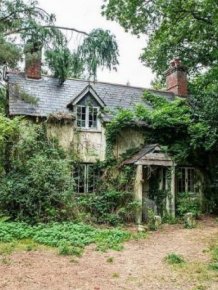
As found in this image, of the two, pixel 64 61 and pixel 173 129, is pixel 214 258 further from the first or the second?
pixel 173 129

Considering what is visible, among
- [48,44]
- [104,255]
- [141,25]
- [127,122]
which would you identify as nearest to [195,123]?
[127,122]

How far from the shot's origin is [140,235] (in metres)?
14.3

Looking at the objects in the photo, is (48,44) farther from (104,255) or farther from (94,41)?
(104,255)

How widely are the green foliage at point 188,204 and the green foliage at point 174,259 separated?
6983 mm

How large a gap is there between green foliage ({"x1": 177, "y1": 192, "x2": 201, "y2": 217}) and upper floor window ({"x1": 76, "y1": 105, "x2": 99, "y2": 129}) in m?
5.53

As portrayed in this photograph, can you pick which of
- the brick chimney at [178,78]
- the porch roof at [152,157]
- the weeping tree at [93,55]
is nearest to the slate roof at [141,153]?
the porch roof at [152,157]

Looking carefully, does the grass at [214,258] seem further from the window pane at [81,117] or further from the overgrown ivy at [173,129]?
the window pane at [81,117]

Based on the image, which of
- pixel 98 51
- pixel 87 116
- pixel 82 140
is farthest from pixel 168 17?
pixel 82 140

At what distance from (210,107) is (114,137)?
15.8 ft

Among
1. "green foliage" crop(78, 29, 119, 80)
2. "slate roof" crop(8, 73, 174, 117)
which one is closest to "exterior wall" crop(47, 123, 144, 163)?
"slate roof" crop(8, 73, 174, 117)

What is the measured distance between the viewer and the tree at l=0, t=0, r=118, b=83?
12633mm

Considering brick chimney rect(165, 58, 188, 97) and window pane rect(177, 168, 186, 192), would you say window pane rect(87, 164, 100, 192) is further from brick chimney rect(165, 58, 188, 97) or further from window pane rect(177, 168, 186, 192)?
brick chimney rect(165, 58, 188, 97)

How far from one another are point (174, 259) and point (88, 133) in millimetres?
9514

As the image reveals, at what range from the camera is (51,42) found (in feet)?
45.2
